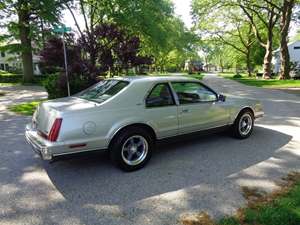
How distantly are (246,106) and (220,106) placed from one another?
86 cm

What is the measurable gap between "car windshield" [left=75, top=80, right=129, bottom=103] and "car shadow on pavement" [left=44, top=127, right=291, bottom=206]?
1.01 metres

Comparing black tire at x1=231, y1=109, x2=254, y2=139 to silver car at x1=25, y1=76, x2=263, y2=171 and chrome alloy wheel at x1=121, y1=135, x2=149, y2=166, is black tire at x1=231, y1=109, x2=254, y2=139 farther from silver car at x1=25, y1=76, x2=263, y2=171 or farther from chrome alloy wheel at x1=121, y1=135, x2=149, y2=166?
Result: chrome alloy wheel at x1=121, y1=135, x2=149, y2=166

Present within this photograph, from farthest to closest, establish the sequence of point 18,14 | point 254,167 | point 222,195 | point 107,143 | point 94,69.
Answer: point 18,14 < point 94,69 < point 254,167 < point 107,143 < point 222,195

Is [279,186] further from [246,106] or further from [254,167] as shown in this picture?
[246,106]

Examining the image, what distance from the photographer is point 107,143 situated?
12.8ft

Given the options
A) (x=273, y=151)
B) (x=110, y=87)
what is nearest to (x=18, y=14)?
(x=110, y=87)

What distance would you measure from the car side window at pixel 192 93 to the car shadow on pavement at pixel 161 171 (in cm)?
98

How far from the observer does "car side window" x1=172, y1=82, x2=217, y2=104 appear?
4820 mm

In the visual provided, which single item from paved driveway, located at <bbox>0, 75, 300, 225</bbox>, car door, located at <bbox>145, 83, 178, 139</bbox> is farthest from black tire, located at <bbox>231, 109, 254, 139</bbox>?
car door, located at <bbox>145, 83, 178, 139</bbox>

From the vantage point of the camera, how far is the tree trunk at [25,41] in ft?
74.1

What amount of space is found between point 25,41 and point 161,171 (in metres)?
24.2

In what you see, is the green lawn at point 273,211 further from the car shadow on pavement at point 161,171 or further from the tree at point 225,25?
the tree at point 225,25

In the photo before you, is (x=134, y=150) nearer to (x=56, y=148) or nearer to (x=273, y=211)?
(x=56, y=148)

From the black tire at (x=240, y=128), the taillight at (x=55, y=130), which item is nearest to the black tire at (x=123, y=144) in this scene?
the taillight at (x=55, y=130)
